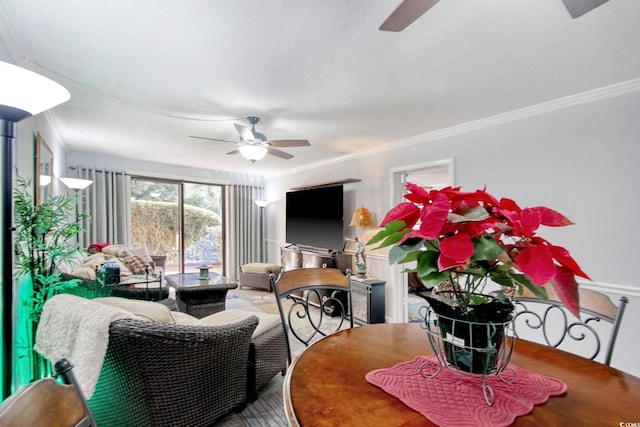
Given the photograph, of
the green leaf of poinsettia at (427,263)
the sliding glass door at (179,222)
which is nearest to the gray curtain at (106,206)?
the sliding glass door at (179,222)

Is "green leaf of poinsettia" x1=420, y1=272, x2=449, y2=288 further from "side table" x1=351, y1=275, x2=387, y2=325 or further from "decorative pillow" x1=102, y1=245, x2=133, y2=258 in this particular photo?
"decorative pillow" x1=102, y1=245, x2=133, y2=258

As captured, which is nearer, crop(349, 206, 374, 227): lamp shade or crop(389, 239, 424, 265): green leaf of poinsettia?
crop(389, 239, 424, 265): green leaf of poinsettia

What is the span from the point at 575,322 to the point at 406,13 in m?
1.69

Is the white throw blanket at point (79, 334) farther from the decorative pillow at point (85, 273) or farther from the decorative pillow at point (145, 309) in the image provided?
the decorative pillow at point (85, 273)

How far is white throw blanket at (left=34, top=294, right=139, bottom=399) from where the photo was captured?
1.27 metres

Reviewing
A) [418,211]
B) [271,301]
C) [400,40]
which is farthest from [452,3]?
[271,301]

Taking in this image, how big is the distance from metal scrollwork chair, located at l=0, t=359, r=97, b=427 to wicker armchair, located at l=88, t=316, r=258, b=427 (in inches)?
26.2

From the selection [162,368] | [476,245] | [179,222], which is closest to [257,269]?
[179,222]

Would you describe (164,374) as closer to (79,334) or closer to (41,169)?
(79,334)

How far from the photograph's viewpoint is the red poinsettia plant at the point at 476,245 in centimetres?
68

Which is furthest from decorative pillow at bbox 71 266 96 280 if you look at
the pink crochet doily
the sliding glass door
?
the pink crochet doily

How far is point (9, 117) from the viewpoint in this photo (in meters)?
1.12

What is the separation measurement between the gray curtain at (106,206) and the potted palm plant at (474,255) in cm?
555

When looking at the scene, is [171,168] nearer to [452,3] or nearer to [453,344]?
[452,3]
